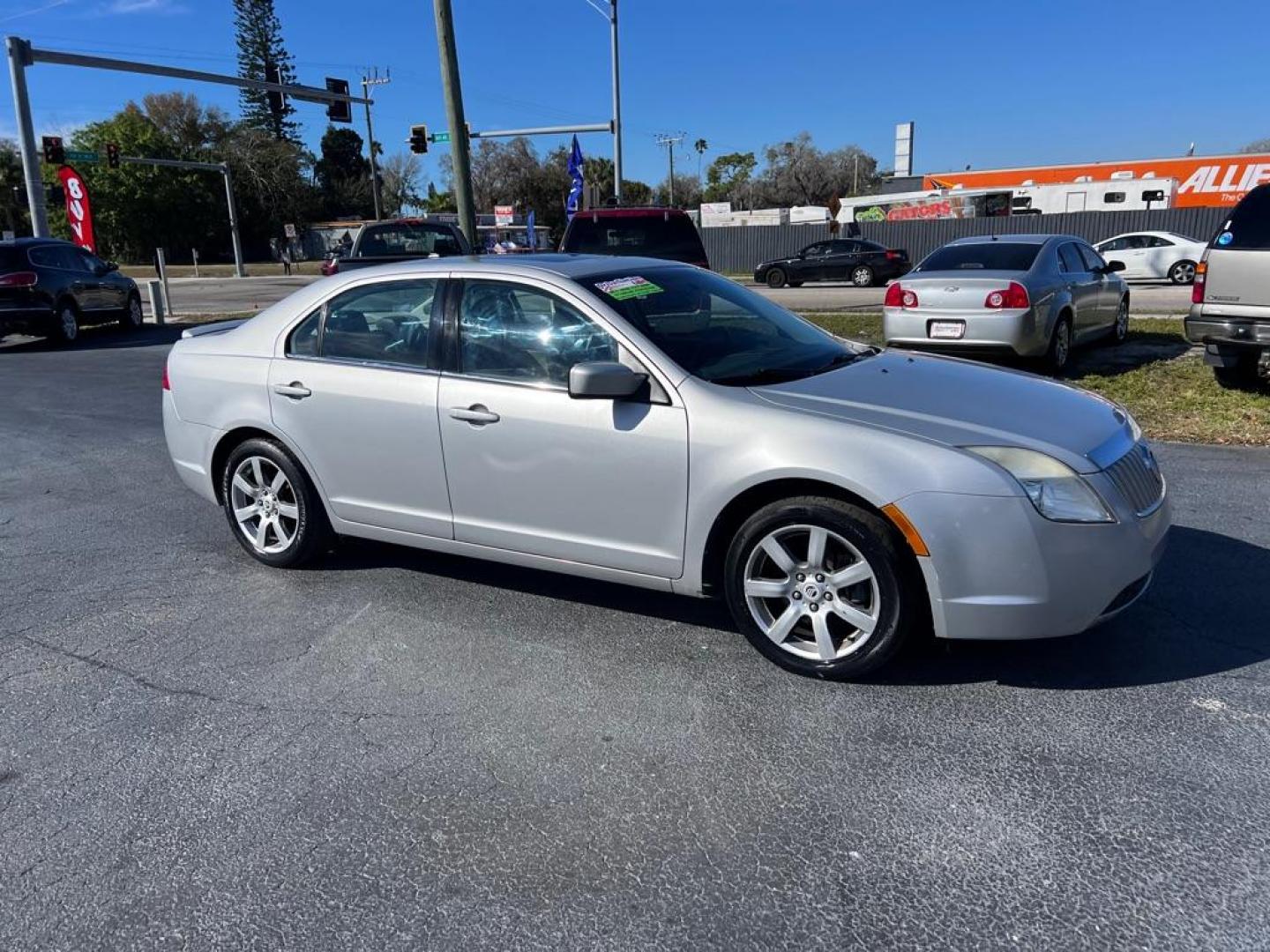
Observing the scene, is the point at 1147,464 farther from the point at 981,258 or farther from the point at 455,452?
the point at 981,258

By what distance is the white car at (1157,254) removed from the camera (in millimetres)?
23641

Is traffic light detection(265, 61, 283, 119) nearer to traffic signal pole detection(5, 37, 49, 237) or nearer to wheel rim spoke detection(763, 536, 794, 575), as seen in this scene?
traffic signal pole detection(5, 37, 49, 237)

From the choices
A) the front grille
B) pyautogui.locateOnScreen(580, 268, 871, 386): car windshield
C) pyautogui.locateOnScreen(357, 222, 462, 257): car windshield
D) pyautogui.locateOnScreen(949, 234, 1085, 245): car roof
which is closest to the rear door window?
pyautogui.locateOnScreen(949, 234, 1085, 245): car roof

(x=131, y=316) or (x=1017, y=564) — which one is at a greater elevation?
(x=131, y=316)

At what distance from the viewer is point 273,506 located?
496cm

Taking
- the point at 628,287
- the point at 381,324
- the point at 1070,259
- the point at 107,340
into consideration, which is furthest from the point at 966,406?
the point at 107,340

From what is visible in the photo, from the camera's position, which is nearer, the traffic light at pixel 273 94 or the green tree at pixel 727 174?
the traffic light at pixel 273 94

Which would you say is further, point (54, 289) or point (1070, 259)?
Answer: point (54, 289)

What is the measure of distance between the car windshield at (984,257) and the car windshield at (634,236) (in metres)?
3.03

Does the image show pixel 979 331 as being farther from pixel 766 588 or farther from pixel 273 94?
pixel 273 94

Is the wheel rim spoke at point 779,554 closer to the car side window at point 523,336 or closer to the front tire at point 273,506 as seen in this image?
the car side window at point 523,336

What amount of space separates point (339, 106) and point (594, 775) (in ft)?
95.8

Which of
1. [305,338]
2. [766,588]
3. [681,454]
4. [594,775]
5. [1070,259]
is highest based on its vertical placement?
[1070,259]

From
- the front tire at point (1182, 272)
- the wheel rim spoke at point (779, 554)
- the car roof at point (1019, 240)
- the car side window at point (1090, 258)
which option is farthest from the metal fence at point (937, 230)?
the wheel rim spoke at point (779, 554)
